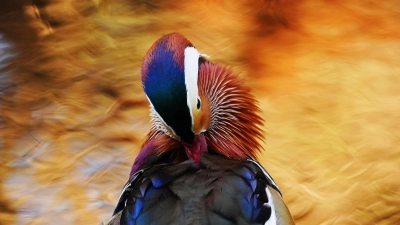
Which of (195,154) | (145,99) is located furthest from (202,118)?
(145,99)

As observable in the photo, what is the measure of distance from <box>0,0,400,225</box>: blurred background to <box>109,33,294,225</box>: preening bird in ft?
0.96

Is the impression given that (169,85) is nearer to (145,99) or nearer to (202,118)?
(202,118)

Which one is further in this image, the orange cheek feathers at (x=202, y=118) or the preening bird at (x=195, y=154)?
the orange cheek feathers at (x=202, y=118)

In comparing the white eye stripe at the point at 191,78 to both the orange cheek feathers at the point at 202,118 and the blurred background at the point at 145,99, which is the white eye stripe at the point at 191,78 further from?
the blurred background at the point at 145,99

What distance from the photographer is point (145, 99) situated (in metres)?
Result: 1.23

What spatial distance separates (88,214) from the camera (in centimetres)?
111

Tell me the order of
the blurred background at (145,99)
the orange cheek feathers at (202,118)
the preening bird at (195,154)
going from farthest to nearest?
the blurred background at (145,99), the orange cheek feathers at (202,118), the preening bird at (195,154)

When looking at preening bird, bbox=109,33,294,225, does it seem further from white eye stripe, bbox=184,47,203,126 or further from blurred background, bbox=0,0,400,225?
blurred background, bbox=0,0,400,225

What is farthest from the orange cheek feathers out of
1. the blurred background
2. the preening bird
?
the blurred background

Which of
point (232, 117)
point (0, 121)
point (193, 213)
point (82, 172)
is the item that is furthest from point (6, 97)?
point (193, 213)

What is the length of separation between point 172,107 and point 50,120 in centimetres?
61

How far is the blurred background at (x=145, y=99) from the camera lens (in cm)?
113

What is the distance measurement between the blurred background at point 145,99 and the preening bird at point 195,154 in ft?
0.96

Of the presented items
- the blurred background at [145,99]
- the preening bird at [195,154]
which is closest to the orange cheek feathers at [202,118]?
the preening bird at [195,154]
